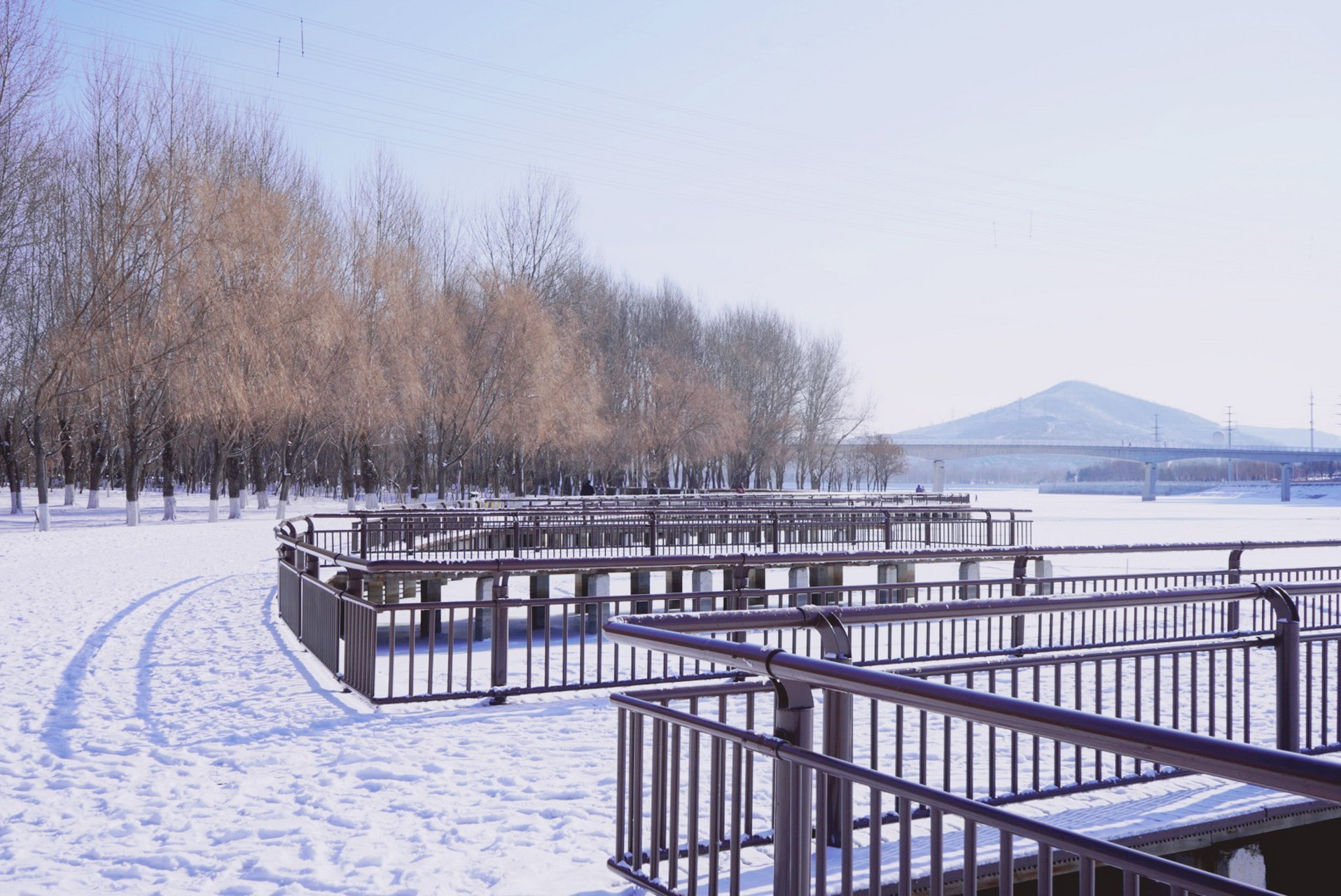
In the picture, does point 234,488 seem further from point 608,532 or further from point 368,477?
point 608,532

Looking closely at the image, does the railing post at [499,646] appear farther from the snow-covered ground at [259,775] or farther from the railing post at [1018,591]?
the railing post at [1018,591]

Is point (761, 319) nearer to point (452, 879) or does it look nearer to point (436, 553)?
point (436, 553)

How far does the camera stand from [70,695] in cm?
906

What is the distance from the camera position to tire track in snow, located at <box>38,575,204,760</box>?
7543mm

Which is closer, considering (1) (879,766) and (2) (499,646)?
(1) (879,766)

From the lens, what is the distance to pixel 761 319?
75.4m

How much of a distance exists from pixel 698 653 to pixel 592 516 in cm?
2072

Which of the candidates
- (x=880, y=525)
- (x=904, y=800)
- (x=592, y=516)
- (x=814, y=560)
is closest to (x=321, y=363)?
(x=592, y=516)

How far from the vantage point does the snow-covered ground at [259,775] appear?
509cm

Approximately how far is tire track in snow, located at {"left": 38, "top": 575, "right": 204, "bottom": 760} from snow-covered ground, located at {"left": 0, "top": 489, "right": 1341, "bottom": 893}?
24mm

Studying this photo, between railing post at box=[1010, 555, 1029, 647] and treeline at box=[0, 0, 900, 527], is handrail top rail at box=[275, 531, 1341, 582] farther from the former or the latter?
treeline at box=[0, 0, 900, 527]

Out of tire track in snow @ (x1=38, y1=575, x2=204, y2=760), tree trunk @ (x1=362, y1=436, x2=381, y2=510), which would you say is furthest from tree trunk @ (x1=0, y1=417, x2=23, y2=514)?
tire track in snow @ (x1=38, y1=575, x2=204, y2=760)

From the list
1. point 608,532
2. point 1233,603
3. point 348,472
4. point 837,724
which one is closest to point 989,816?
point 837,724

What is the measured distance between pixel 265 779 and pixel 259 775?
126 mm
